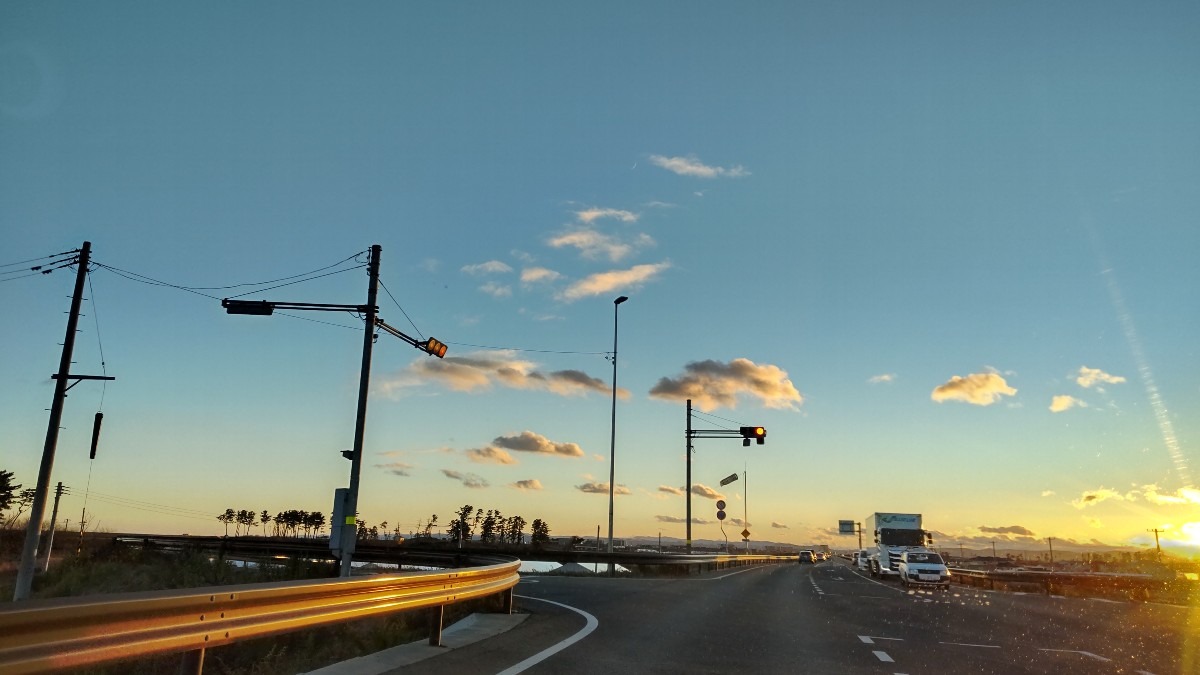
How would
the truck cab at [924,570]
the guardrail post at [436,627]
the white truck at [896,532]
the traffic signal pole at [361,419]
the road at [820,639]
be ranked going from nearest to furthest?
the road at [820,639]
the guardrail post at [436,627]
the traffic signal pole at [361,419]
the truck cab at [924,570]
the white truck at [896,532]

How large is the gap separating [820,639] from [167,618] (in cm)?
999

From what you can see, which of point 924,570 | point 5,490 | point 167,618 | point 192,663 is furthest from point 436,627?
point 5,490

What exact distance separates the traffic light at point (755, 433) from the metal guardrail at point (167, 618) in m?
31.9

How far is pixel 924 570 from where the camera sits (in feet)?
112

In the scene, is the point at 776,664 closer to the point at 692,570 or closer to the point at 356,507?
the point at 356,507

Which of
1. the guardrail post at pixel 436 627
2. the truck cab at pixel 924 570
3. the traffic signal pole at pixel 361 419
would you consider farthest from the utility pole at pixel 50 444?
the truck cab at pixel 924 570

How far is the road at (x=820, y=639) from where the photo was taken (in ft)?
30.8

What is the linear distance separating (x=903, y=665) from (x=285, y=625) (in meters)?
7.30

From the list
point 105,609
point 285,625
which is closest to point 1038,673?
point 285,625

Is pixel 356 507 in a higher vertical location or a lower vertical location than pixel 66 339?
lower

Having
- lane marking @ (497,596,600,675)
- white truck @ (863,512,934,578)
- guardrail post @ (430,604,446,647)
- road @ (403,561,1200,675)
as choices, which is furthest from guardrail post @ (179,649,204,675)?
white truck @ (863,512,934,578)

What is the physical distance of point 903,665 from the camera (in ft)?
31.9

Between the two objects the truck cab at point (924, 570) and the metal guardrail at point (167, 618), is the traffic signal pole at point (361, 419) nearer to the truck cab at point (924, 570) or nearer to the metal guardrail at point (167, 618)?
the metal guardrail at point (167, 618)

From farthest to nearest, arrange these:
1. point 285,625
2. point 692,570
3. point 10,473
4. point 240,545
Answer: point 10,473 → point 240,545 → point 692,570 → point 285,625
